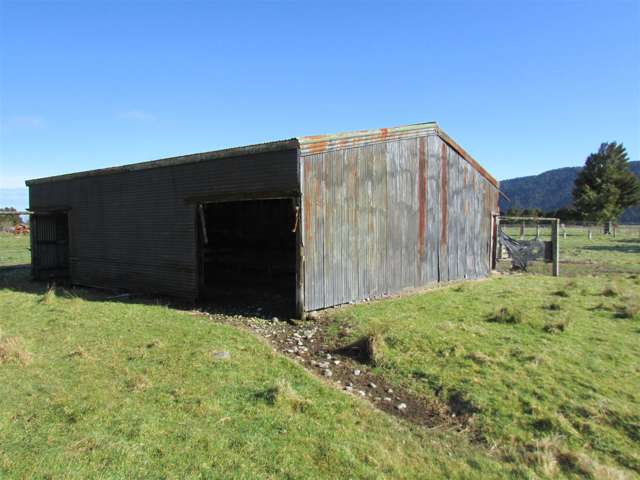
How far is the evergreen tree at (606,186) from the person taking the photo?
52.7m

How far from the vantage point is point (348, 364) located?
7375 mm

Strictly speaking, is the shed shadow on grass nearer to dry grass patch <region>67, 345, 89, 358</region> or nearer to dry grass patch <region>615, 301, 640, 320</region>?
dry grass patch <region>67, 345, 89, 358</region>

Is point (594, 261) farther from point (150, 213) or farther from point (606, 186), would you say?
point (606, 186)

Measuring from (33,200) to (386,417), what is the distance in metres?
18.7

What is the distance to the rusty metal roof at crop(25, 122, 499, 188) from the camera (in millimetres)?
9945

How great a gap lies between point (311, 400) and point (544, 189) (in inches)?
6240

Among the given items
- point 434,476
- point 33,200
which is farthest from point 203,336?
point 33,200

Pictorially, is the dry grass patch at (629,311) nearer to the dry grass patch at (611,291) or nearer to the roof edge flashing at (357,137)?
the dry grass patch at (611,291)

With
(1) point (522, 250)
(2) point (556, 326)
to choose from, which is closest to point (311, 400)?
(2) point (556, 326)

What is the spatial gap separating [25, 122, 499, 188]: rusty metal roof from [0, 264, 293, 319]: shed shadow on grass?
4.00 m

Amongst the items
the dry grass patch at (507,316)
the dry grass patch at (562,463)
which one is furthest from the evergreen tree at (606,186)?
the dry grass patch at (562,463)

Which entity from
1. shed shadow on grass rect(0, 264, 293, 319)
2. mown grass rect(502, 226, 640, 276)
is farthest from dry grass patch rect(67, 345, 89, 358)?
mown grass rect(502, 226, 640, 276)

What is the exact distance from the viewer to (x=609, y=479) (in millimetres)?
4152

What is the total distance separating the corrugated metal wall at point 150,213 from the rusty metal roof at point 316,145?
17 centimetres
